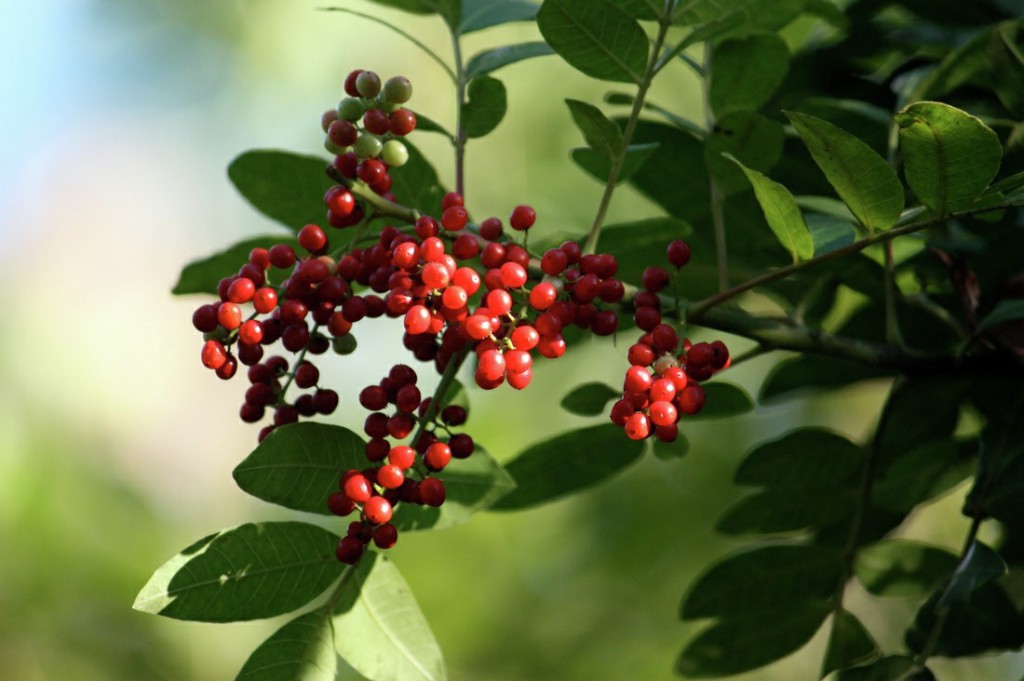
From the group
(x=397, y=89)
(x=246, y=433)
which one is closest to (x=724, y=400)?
(x=397, y=89)

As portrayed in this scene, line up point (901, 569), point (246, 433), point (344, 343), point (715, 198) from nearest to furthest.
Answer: point (344, 343) < point (715, 198) < point (901, 569) < point (246, 433)

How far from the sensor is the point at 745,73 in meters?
1.08

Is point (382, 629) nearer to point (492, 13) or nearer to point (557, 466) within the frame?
point (557, 466)

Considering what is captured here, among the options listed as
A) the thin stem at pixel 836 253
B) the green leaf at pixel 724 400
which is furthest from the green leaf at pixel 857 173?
the green leaf at pixel 724 400

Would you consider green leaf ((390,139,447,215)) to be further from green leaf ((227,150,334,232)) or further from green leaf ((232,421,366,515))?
green leaf ((232,421,366,515))

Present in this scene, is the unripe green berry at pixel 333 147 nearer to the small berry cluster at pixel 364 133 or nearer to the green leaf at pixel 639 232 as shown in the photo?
the small berry cluster at pixel 364 133

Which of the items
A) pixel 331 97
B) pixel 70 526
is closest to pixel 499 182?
pixel 331 97

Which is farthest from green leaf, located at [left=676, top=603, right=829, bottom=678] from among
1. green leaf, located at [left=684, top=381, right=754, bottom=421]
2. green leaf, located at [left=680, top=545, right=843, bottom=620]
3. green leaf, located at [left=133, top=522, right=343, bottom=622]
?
green leaf, located at [left=133, top=522, right=343, bottom=622]

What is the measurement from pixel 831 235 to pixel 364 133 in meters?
0.39

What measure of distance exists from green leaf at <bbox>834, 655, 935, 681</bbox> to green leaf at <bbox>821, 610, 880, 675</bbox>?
20 cm

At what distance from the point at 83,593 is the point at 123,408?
2.81 feet

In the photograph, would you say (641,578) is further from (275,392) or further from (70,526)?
(275,392)

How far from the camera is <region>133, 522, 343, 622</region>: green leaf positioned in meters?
0.75

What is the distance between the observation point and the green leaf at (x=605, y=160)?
3.15 feet
